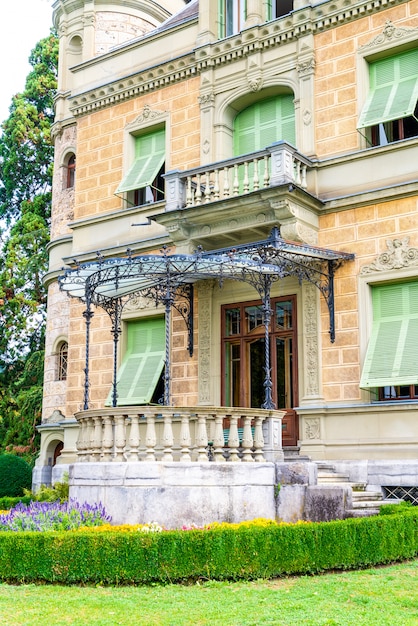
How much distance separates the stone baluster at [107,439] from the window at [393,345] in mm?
Answer: 5452

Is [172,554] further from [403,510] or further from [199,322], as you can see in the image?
[199,322]

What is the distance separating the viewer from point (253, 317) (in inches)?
736

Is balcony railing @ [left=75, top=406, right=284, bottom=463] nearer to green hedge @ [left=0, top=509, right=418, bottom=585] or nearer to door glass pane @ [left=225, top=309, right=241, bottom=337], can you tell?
green hedge @ [left=0, top=509, right=418, bottom=585]

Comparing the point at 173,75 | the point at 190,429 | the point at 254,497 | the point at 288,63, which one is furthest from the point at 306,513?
the point at 173,75

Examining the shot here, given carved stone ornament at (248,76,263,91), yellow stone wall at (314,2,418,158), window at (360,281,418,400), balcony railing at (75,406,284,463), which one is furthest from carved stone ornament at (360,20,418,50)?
balcony railing at (75,406,284,463)

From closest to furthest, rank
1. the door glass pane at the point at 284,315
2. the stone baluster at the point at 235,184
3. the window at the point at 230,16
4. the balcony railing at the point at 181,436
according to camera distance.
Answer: the balcony railing at the point at 181,436, the stone baluster at the point at 235,184, the door glass pane at the point at 284,315, the window at the point at 230,16

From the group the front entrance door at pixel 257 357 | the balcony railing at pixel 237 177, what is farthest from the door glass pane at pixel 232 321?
the balcony railing at pixel 237 177

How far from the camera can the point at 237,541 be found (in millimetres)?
10398

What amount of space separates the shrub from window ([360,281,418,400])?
37.4ft

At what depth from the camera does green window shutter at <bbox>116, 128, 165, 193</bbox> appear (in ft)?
69.0

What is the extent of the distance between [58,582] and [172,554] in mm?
1572

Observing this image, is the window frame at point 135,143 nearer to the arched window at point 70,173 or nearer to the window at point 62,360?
the arched window at point 70,173

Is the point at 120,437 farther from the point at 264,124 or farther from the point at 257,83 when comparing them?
the point at 257,83

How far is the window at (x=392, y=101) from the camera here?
16.9 meters
